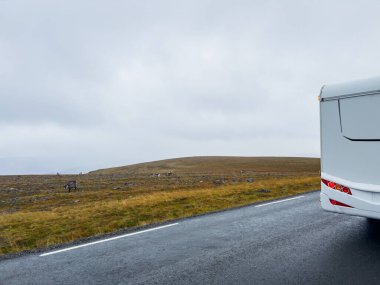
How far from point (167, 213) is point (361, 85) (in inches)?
346

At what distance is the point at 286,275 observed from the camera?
566 cm

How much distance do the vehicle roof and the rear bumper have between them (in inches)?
86.9

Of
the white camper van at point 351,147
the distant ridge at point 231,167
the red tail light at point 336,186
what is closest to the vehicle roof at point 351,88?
the white camper van at point 351,147

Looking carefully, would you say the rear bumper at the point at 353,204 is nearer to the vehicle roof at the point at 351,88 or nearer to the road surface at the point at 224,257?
the road surface at the point at 224,257

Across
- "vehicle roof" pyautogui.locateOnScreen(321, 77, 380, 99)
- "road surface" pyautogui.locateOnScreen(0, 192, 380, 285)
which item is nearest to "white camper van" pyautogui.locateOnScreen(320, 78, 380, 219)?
"vehicle roof" pyautogui.locateOnScreen(321, 77, 380, 99)

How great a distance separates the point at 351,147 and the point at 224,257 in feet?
12.4

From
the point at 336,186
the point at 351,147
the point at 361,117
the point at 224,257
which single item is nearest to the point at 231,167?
the point at 336,186

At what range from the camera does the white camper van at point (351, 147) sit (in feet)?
23.6

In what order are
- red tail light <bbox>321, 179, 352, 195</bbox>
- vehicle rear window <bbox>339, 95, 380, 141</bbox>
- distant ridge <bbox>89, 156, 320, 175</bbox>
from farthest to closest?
1. distant ridge <bbox>89, 156, 320, 175</bbox>
2. red tail light <bbox>321, 179, 352, 195</bbox>
3. vehicle rear window <bbox>339, 95, 380, 141</bbox>

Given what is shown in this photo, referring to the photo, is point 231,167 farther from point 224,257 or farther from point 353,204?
point 224,257

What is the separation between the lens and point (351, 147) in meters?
7.65

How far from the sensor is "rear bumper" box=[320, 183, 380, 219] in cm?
720

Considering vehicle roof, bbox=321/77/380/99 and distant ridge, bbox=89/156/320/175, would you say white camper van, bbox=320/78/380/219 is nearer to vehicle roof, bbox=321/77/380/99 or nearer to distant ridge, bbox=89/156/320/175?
vehicle roof, bbox=321/77/380/99

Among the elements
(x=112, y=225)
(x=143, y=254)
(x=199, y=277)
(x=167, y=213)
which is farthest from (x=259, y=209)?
(x=199, y=277)
